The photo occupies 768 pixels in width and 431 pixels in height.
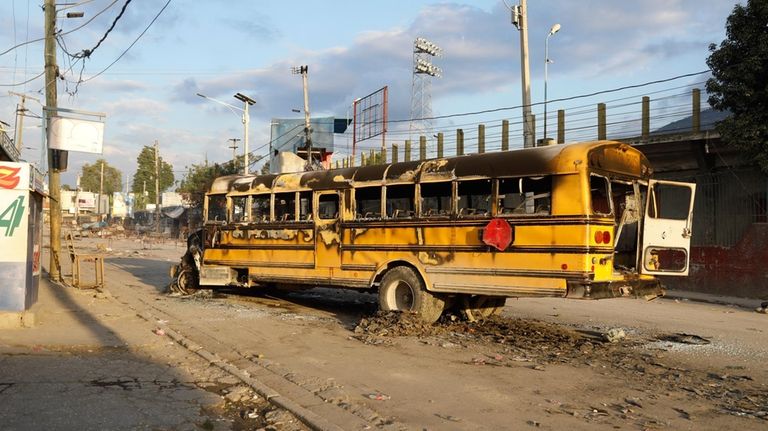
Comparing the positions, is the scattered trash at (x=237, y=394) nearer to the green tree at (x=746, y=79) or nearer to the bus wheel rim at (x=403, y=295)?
the bus wheel rim at (x=403, y=295)

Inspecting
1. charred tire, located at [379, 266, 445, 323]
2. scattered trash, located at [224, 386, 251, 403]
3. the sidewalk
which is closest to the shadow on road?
the sidewalk

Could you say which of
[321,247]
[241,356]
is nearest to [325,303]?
[321,247]

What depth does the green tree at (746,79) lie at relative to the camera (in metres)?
15.3

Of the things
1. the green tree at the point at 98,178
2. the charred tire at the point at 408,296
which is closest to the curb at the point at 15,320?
the charred tire at the point at 408,296

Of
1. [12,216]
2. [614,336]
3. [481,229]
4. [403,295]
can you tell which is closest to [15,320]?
[12,216]

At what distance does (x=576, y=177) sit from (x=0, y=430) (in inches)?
269

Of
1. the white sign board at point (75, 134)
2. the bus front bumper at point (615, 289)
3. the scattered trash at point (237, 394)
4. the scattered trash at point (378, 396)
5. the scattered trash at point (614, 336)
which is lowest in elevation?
the scattered trash at point (237, 394)

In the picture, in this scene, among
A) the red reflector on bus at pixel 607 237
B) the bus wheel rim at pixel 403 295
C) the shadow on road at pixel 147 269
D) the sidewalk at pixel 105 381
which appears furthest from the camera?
the shadow on road at pixel 147 269

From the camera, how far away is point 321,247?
37.1ft

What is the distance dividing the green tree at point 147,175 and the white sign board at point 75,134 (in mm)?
95906

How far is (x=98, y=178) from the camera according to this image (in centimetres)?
13400

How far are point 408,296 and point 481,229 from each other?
1847 millimetres

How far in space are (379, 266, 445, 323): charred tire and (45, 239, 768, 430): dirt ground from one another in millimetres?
300

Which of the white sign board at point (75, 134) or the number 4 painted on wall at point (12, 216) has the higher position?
the white sign board at point (75, 134)
